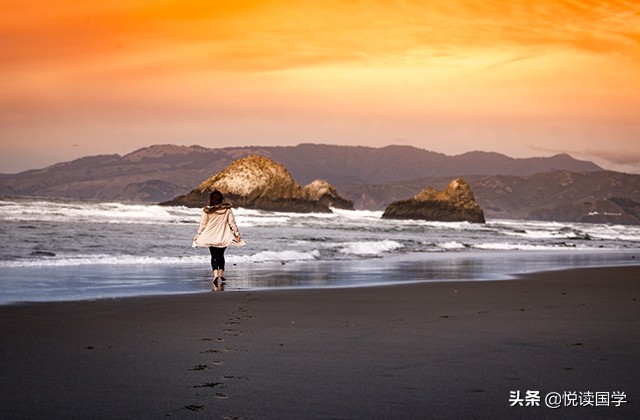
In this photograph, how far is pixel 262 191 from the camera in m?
92.2

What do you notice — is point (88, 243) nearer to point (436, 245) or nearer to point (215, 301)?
point (215, 301)

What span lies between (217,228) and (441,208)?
69857 millimetres

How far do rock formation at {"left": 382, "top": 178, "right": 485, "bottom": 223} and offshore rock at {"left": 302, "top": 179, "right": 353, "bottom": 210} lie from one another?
1644cm

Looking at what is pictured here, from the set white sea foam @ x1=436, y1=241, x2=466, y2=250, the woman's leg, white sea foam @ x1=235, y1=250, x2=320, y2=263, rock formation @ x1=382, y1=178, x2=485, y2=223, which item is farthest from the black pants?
rock formation @ x1=382, y1=178, x2=485, y2=223

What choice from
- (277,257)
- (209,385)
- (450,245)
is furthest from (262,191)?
(209,385)

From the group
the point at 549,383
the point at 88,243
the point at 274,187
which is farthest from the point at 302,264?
the point at 274,187

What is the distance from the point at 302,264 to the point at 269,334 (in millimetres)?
12107

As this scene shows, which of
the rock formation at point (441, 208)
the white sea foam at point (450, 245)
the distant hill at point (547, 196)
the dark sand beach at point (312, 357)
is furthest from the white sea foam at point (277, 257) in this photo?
the distant hill at point (547, 196)

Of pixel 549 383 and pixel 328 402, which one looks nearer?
pixel 328 402

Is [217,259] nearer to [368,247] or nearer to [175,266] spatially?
[175,266]

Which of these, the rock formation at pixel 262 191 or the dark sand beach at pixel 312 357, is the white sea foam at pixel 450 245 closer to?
the dark sand beach at pixel 312 357

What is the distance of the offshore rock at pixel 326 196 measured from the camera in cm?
9869

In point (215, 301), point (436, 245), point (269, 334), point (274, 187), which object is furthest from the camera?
point (274, 187)

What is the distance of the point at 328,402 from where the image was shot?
470cm
